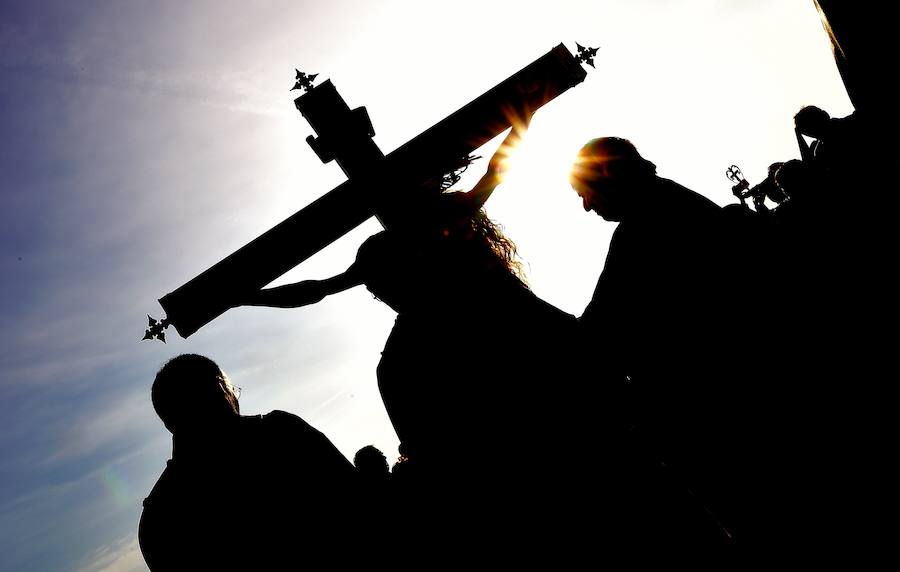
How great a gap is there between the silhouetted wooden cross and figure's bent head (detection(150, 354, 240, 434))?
1.18ft

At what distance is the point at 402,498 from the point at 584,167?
2142 mm

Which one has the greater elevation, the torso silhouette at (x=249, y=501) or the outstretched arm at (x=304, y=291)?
the outstretched arm at (x=304, y=291)

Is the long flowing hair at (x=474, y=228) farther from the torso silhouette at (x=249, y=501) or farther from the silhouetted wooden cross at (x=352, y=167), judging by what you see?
the torso silhouette at (x=249, y=501)

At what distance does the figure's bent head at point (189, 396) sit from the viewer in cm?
233

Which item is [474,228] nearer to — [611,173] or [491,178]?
[491,178]

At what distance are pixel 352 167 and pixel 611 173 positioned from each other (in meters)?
1.54

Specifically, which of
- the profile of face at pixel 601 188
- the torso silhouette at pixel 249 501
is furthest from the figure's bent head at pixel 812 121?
the torso silhouette at pixel 249 501

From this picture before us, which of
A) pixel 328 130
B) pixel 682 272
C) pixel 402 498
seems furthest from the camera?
pixel 328 130

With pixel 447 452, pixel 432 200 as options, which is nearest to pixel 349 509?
pixel 447 452

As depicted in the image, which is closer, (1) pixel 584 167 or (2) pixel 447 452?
(2) pixel 447 452

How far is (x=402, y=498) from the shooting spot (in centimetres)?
214

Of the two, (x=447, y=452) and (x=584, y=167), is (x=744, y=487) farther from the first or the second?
(x=584, y=167)

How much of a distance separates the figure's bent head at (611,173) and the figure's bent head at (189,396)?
2388 mm

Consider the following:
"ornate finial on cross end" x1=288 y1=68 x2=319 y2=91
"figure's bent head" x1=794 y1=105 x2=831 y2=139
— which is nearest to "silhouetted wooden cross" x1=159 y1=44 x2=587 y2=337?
"ornate finial on cross end" x1=288 y1=68 x2=319 y2=91
